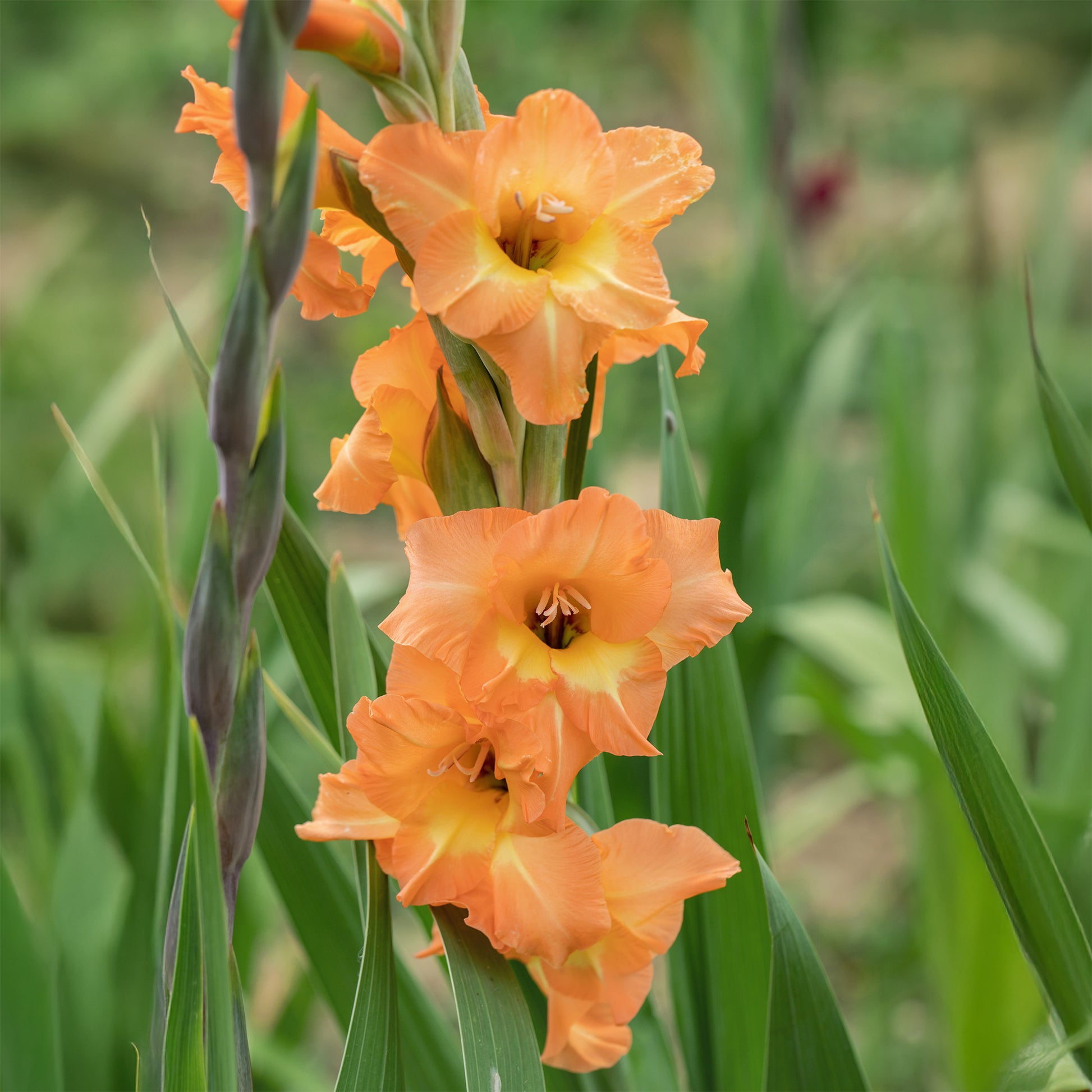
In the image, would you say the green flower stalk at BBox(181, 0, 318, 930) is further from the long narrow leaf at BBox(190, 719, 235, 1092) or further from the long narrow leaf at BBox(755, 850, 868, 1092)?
the long narrow leaf at BBox(755, 850, 868, 1092)

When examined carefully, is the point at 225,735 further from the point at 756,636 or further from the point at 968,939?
the point at 968,939

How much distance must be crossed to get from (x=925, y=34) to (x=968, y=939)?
3152mm

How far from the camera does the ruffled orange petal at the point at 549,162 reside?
0.94ft

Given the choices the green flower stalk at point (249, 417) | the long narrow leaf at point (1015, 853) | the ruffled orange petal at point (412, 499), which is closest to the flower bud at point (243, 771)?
the green flower stalk at point (249, 417)

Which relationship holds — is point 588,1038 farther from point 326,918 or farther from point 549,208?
point 549,208

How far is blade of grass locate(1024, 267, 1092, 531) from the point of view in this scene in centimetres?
39

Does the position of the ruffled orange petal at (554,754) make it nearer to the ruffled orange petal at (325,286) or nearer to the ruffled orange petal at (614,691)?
the ruffled orange petal at (614,691)

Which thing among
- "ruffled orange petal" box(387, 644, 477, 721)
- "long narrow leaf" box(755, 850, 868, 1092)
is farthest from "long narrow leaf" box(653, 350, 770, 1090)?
"ruffled orange petal" box(387, 644, 477, 721)

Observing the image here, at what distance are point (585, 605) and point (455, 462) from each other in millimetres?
65

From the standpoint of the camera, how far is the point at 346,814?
0.30 metres

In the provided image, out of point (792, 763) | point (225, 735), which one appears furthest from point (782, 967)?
point (792, 763)

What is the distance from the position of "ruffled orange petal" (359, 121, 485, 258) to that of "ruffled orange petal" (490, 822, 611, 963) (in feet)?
0.58

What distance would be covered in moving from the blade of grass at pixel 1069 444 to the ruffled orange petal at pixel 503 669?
24cm

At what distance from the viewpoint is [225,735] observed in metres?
0.26
